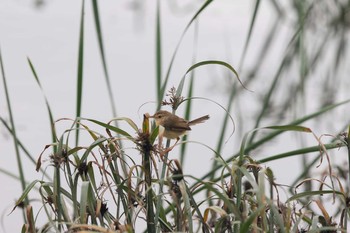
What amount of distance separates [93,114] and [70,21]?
3.25ft

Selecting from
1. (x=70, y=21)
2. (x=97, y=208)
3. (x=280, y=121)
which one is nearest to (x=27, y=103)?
(x=70, y=21)

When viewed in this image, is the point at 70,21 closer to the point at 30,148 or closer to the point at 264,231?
the point at 30,148

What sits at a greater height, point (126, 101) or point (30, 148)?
point (126, 101)

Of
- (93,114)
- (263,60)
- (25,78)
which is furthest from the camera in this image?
(263,60)

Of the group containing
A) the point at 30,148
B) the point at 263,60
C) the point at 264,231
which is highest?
the point at 263,60

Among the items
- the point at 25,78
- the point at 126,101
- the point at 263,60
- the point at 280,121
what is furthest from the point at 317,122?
the point at 25,78

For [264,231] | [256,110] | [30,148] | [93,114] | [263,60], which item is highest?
[263,60]

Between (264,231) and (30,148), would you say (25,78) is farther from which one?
(264,231)

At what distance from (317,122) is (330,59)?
0.57 metres

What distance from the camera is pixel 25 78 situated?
3.18 meters

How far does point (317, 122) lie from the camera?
3.77m

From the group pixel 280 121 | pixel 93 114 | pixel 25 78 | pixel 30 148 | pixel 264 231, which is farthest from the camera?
pixel 280 121

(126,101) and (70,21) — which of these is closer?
(126,101)

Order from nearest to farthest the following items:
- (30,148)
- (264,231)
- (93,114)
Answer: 1. (264,231)
2. (30,148)
3. (93,114)
